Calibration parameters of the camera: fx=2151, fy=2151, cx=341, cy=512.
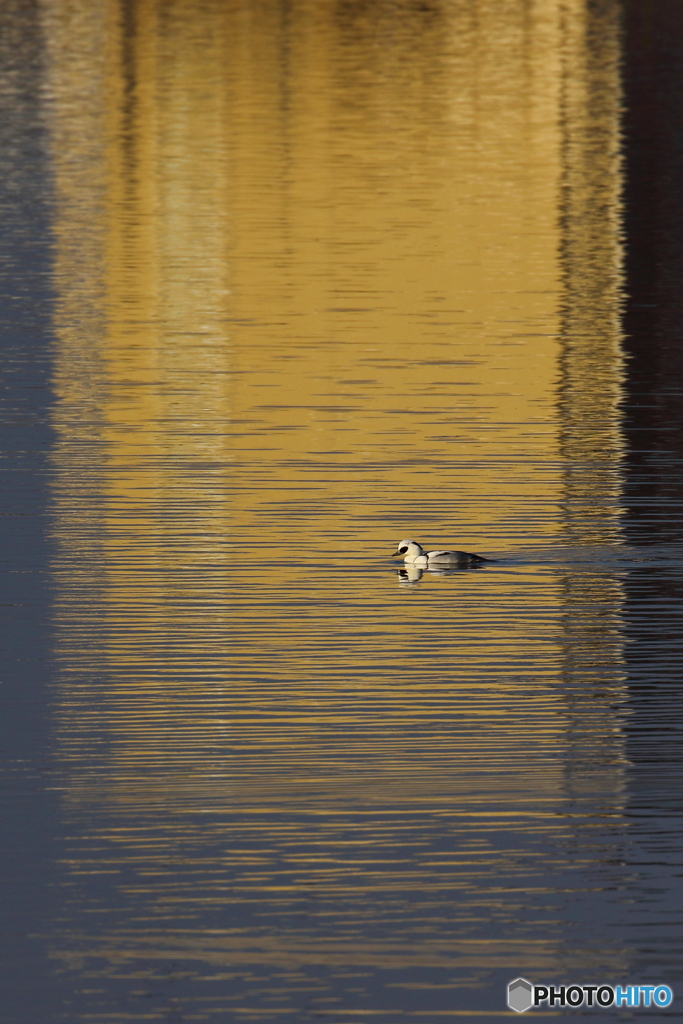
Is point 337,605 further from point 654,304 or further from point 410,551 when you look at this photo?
point 654,304

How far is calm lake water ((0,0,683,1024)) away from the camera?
454 inches

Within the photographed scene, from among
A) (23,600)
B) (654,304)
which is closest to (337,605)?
(23,600)

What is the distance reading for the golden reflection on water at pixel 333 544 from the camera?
1237cm

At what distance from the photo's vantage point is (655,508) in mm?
20891

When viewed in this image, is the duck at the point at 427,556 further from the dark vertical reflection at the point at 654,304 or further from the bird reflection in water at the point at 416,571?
the dark vertical reflection at the point at 654,304

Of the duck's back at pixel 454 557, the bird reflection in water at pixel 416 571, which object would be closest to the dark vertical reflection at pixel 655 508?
the duck's back at pixel 454 557

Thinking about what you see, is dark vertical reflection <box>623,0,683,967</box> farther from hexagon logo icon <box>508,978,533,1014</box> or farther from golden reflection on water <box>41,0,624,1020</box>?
hexagon logo icon <box>508,978,533,1014</box>

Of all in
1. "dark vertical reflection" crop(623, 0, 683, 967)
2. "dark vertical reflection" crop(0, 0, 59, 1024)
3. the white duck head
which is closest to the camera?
"dark vertical reflection" crop(0, 0, 59, 1024)

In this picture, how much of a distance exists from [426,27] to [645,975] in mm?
99462

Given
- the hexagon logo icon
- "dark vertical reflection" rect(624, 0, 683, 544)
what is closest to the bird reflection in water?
"dark vertical reflection" rect(624, 0, 683, 544)

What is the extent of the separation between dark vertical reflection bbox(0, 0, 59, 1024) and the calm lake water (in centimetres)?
4

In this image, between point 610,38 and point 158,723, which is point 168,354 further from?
point 610,38

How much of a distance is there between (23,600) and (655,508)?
6.55 meters

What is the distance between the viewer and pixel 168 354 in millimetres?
29906
